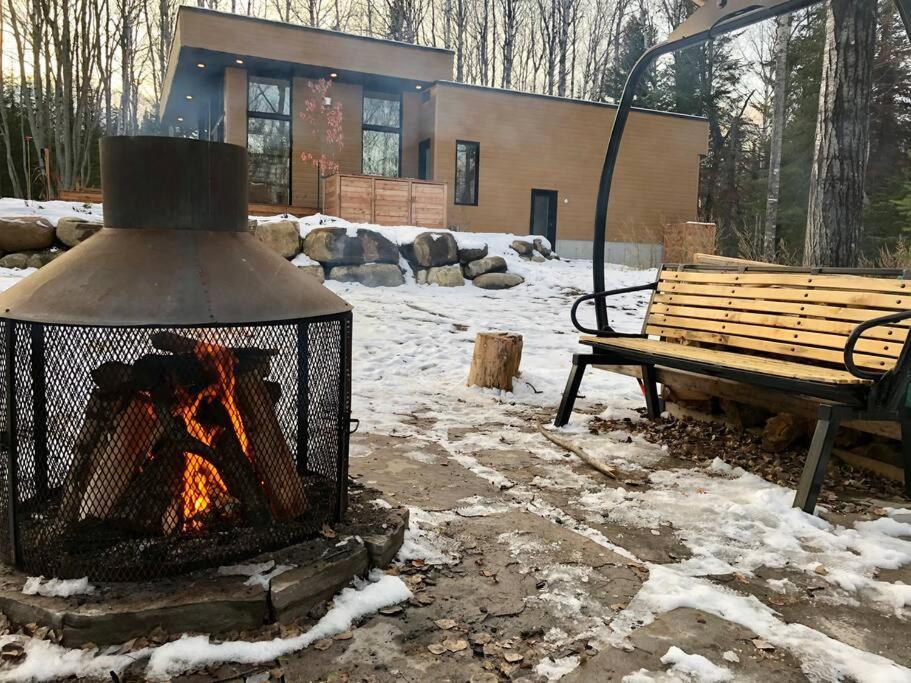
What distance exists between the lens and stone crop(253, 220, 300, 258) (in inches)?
436

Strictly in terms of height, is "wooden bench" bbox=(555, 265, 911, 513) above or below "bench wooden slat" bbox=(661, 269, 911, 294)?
below

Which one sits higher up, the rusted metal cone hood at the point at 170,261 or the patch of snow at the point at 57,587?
the rusted metal cone hood at the point at 170,261

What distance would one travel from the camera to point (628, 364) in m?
4.94

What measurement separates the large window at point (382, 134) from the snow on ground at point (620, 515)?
39.8ft

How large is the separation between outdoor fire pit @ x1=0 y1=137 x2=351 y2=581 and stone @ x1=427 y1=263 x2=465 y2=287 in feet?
29.7

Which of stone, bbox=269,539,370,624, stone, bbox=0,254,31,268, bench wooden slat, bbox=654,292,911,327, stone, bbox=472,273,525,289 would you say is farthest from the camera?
stone, bbox=472,273,525,289

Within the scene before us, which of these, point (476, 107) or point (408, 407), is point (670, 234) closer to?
point (476, 107)

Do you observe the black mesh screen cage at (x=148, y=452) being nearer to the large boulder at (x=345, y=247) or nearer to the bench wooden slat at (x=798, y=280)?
the bench wooden slat at (x=798, y=280)

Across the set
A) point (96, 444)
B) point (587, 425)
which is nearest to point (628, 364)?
point (587, 425)

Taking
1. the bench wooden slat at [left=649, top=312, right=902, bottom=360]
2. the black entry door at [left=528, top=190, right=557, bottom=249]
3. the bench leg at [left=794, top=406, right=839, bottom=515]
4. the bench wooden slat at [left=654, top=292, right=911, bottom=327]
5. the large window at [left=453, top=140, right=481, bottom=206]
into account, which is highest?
the large window at [left=453, top=140, right=481, bottom=206]

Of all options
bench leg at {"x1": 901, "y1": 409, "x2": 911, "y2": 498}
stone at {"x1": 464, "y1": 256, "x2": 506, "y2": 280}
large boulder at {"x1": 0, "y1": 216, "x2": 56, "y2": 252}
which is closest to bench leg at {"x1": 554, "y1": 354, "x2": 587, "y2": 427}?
bench leg at {"x1": 901, "y1": 409, "x2": 911, "y2": 498}

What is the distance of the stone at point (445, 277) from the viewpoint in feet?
38.8

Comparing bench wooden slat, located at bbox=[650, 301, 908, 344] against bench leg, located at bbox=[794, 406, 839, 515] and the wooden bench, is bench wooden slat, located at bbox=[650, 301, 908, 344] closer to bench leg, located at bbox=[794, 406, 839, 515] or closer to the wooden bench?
the wooden bench

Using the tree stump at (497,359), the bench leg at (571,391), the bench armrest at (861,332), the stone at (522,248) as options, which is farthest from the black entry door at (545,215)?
the bench armrest at (861,332)
